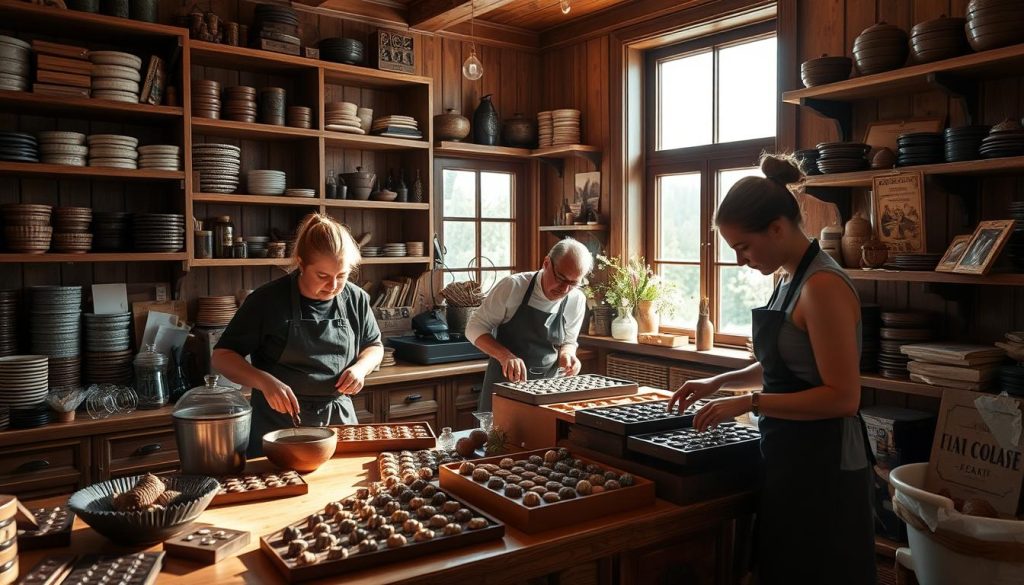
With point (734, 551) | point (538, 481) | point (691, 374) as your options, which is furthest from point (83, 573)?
point (691, 374)

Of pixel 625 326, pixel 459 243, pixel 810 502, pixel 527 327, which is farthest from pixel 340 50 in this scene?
pixel 810 502

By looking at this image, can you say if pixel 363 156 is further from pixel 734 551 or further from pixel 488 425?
pixel 734 551

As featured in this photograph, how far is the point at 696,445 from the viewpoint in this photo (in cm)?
205

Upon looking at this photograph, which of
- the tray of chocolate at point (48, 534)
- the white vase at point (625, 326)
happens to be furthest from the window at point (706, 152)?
the tray of chocolate at point (48, 534)

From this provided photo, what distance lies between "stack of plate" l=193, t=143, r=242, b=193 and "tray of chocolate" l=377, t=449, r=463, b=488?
7.38 ft

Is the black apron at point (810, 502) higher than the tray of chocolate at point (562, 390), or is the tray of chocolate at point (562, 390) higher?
the tray of chocolate at point (562, 390)

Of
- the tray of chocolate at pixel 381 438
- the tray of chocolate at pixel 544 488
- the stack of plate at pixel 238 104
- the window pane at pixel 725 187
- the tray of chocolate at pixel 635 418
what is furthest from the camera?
the window pane at pixel 725 187

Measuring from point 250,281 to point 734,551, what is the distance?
3.19m

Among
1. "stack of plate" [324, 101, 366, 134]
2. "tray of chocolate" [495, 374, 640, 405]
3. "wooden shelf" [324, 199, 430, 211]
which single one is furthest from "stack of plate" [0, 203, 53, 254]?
"tray of chocolate" [495, 374, 640, 405]

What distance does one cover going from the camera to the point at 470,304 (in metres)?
4.90

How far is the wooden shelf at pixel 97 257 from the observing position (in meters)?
3.54

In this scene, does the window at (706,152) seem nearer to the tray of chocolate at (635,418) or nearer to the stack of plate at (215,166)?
the tray of chocolate at (635,418)

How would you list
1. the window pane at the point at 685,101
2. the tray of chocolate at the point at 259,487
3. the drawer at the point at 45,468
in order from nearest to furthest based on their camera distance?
the tray of chocolate at the point at 259,487 → the drawer at the point at 45,468 → the window pane at the point at 685,101

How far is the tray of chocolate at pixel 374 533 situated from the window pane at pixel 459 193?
3.52 metres
